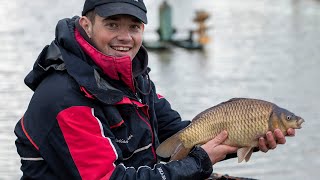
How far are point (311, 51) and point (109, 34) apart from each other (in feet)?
37.7

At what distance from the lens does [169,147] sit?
3.20 meters

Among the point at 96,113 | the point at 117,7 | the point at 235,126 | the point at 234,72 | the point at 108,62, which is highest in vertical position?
the point at 117,7

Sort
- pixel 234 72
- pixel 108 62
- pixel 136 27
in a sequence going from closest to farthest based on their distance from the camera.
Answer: pixel 108 62 → pixel 136 27 → pixel 234 72

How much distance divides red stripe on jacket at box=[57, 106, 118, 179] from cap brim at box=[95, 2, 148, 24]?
0.40 meters

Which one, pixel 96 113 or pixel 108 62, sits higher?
pixel 108 62

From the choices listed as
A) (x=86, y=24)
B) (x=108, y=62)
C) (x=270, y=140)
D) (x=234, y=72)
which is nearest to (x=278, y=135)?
(x=270, y=140)

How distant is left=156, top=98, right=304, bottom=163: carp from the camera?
3.17 meters

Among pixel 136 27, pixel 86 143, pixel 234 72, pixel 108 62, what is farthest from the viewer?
pixel 234 72

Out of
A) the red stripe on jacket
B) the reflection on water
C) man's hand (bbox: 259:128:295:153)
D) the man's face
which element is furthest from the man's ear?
the reflection on water

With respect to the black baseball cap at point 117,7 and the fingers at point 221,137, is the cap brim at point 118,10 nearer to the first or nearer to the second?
the black baseball cap at point 117,7

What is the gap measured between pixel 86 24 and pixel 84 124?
1.46ft

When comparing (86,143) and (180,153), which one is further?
(180,153)

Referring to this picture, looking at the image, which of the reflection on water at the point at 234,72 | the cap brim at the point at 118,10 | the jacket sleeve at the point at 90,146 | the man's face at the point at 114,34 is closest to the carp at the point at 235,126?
the jacket sleeve at the point at 90,146

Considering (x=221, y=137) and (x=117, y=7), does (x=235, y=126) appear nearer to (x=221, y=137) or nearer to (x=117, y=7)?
(x=221, y=137)
